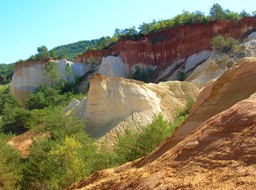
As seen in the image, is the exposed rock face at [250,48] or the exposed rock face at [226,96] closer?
the exposed rock face at [226,96]

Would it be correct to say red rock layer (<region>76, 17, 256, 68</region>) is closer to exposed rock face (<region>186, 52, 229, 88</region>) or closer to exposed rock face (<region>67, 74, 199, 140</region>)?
exposed rock face (<region>186, 52, 229, 88</region>)

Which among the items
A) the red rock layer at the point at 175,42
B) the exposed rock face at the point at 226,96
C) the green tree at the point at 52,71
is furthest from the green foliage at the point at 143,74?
the exposed rock face at the point at 226,96

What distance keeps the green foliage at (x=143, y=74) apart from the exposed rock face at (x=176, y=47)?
3.50ft

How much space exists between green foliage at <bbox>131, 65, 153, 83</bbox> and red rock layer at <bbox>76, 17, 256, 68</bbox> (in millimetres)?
1938

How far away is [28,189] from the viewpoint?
23.4 m

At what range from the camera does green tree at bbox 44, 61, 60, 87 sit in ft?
248

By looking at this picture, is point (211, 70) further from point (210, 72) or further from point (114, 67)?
point (114, 67)

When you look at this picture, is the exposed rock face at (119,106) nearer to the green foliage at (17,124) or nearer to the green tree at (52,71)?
the green foliage at (17,124)

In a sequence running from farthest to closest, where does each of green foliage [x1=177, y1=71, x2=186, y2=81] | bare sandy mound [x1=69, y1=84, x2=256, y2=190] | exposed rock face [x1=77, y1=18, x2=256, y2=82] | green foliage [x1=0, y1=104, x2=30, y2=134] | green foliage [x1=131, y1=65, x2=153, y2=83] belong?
1. green foliage [x1=131, y1=65, x2=153, y2=83]
2. exposed rock face [x1=77, y1=18, x2=256, y2=82]
3. green foliage [x1=177, y1=71, x2=186, y2=81]
4. green foliage [x1=0, y1=104, x2=30, y2=134]
5. bare sandy mound [x1=69, y1=84, x2=256, y2=190]

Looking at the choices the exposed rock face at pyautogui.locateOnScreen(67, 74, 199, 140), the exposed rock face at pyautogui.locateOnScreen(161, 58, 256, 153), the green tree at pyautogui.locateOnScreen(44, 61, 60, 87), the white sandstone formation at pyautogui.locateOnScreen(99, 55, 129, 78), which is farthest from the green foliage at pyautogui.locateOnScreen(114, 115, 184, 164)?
the green tree at pyautogui.locateOnScreen(44, 61, 60, 87)

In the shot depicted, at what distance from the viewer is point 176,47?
2808 inches

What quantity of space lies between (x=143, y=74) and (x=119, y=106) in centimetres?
3537

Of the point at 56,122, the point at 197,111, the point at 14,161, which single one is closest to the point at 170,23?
the point at 56,122

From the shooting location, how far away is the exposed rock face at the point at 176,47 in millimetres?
65062
